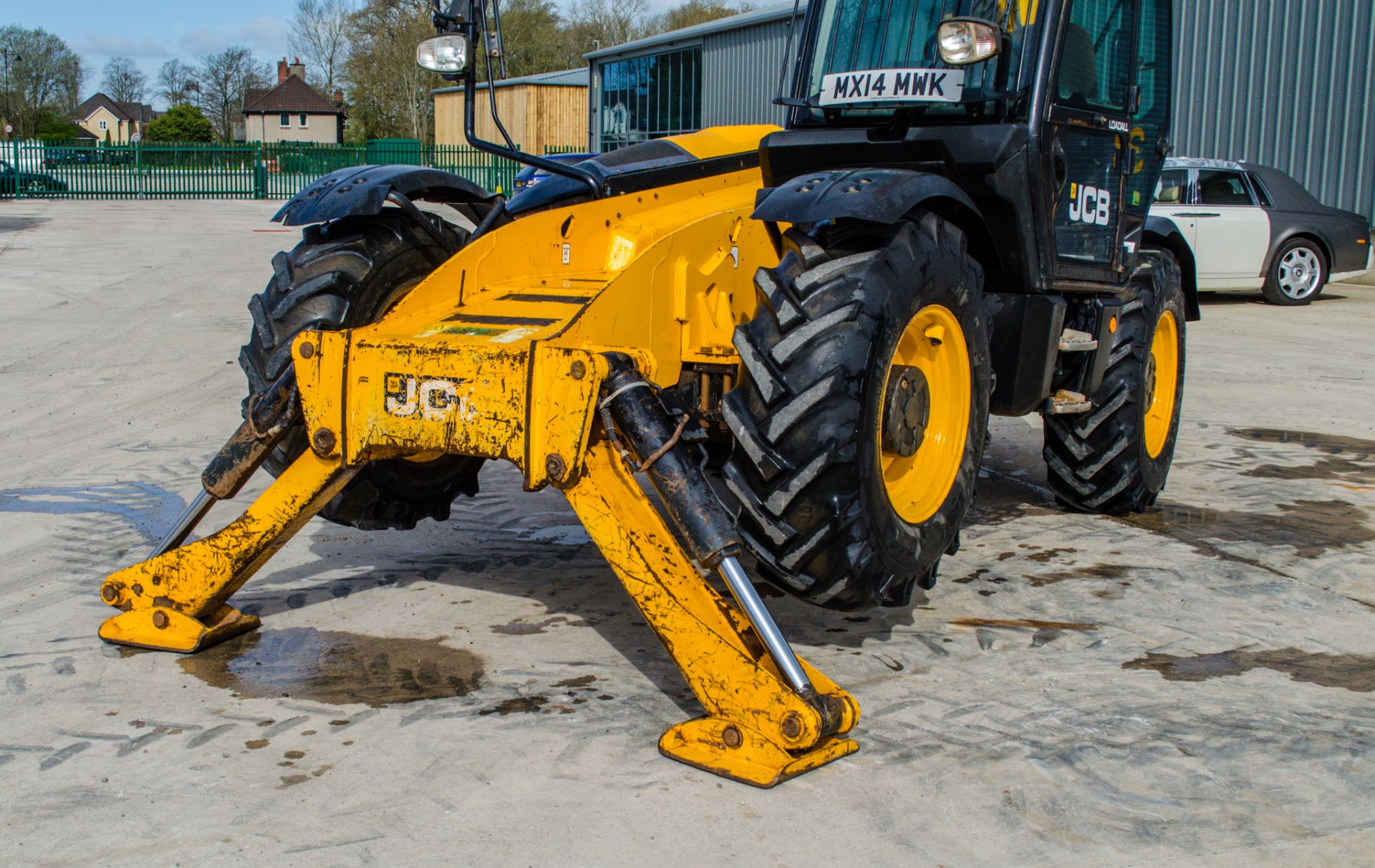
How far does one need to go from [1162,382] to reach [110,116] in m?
135

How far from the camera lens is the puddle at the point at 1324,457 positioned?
7590mm

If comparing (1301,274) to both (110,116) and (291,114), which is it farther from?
(110,116)

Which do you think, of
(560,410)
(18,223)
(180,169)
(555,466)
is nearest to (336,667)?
(555,466)

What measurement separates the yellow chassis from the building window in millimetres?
26273

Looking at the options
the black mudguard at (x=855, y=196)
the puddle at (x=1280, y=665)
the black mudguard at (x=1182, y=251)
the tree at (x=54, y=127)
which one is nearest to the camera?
the black mudguard at (x=855, y=196)

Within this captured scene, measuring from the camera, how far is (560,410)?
3.88 metres

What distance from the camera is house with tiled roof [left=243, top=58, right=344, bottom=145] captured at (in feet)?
296

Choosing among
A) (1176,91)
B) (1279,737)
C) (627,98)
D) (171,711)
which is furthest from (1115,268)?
(627,98)

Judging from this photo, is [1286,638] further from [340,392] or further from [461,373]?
[340,392]

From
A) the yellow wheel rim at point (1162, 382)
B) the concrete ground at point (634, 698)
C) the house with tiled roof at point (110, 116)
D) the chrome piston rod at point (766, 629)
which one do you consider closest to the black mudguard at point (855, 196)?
the chrome piston rod at point (766, 629)

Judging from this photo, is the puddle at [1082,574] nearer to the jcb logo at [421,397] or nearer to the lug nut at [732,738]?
the lug nut at [732,738]

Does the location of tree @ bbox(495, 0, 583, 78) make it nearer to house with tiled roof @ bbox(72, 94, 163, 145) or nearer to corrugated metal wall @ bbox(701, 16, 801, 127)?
corrugated metal wall @ bbox(701, 16, 801, 127)

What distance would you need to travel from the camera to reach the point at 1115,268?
616 cm

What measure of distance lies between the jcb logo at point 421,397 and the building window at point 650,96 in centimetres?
2732
